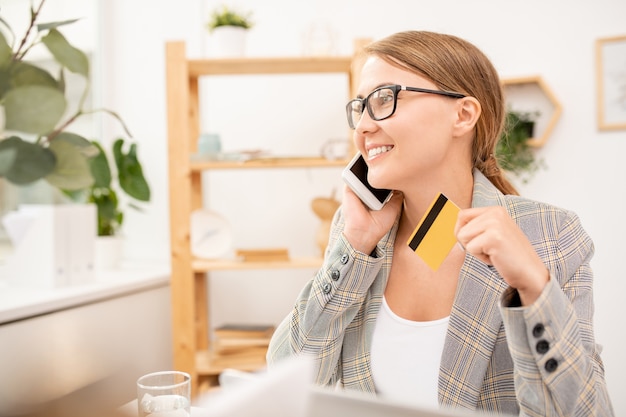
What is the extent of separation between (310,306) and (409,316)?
0.22 metres

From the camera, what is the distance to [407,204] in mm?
1375

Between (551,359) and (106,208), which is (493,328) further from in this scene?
(106,208)

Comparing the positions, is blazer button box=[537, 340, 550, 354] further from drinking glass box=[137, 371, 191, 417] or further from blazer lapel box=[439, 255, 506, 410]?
drinking glass box=[137, 371, 191, 417]

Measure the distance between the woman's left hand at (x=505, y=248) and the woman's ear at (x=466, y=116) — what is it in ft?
1.10

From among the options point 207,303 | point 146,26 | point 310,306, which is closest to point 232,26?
point 146,26

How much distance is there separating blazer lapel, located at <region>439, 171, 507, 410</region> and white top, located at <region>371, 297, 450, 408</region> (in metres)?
0.05

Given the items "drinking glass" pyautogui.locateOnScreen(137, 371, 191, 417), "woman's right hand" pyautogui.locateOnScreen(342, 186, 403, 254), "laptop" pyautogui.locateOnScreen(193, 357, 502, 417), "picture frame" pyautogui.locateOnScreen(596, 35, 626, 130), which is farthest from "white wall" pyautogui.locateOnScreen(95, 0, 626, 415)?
"laptop" pyautogui.locateOnScreen(193, 357, 502, 417)

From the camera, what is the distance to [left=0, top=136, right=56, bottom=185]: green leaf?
464 millimetres

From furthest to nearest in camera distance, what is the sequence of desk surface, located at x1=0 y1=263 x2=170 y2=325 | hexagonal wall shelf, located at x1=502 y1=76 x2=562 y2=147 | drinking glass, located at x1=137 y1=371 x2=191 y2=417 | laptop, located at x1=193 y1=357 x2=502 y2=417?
hexagonal wall shelf, located at x1=502 y1=76 x2=562 y2=147
desk surface, located at x1=0 y1=263 x2=170 y2=325
drinking glass, located at x1=137 y1=371 x2=191 y2=417
laptop, located at x1=193 y1=357 x2=502 y2=417

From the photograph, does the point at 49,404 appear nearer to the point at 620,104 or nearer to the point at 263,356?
the point at 263,356

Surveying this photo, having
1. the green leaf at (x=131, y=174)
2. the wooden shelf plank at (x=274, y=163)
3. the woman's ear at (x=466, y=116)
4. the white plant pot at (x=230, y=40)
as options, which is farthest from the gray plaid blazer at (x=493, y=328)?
the green leaf at (x=131, y=174)

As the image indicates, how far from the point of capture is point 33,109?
456 mm

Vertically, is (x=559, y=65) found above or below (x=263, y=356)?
above

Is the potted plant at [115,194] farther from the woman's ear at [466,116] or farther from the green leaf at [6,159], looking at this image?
the green leaf at [6,159]
